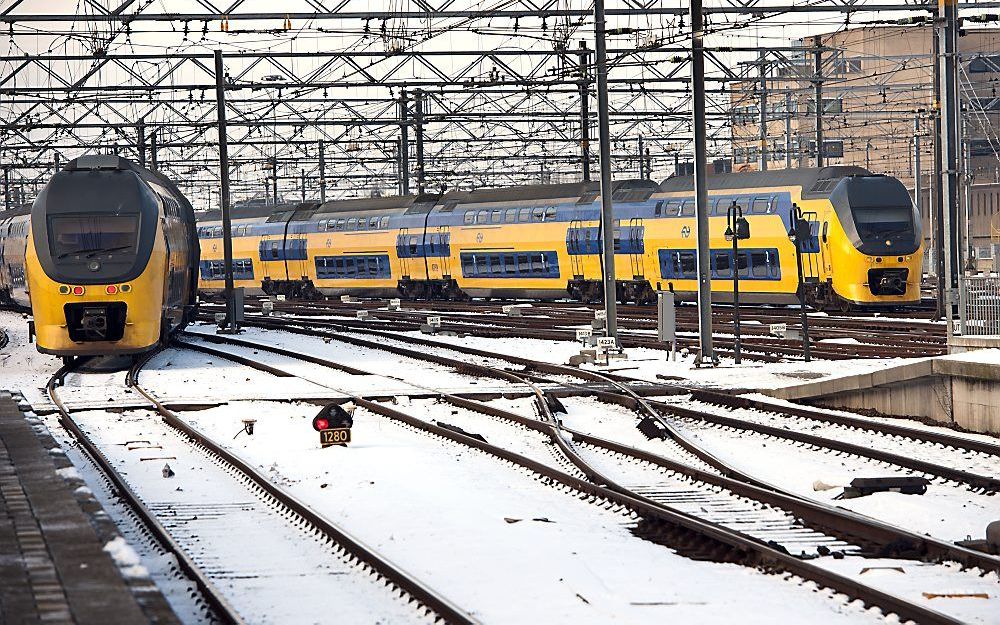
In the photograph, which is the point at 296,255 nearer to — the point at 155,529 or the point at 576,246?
the point at 576,246

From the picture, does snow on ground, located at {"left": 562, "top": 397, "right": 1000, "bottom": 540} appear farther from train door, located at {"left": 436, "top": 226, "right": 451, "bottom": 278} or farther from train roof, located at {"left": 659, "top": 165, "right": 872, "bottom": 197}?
train door, located at {"left": 436, "top": 226, "right": 451, "bottom": 278}

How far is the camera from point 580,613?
9.31 meters

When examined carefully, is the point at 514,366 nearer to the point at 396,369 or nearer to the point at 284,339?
the point at 396,369

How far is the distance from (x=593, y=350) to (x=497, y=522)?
607 inches

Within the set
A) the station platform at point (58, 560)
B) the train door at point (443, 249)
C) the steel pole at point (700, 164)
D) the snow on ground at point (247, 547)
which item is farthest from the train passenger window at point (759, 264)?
the station platform at point (58, 560)

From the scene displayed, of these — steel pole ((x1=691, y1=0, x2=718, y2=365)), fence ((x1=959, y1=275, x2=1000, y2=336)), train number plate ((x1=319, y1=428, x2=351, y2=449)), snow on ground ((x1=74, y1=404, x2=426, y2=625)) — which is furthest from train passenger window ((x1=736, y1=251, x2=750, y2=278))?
snow on ground ((x1=74, y1=404, x2=426, y2=625))

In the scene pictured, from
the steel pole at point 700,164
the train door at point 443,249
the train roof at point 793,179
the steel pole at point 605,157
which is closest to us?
the steel pole at point 700,164

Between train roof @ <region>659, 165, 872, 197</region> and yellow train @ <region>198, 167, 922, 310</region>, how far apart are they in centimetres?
4

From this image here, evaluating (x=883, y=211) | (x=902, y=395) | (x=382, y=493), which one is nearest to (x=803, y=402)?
(x=902, y=395)

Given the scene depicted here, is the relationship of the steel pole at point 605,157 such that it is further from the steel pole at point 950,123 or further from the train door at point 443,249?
the train door at point 443,249

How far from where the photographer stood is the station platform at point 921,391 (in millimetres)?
19938

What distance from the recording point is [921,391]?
21141 millimetres

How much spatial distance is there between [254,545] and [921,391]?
12229 mm

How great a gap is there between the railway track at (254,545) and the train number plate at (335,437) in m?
1.30
